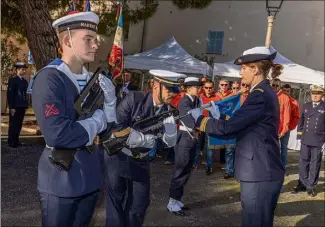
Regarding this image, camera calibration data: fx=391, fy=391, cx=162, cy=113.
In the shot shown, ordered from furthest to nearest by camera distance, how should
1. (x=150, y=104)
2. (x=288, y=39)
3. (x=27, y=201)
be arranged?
1. (x=288, y=39)
2. (x=27, y=201)
3. (x=150, y=104)

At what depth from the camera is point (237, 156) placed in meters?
3.58

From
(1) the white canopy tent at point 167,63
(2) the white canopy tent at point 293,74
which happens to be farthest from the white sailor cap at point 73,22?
(2) the white canopy tent at point 293,74

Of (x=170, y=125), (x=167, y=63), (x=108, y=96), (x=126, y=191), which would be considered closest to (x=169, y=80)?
(x=170, y=125)

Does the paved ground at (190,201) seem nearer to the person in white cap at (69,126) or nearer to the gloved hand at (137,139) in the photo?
the gloved hand at (137,139)

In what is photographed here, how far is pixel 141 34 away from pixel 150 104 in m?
17.6

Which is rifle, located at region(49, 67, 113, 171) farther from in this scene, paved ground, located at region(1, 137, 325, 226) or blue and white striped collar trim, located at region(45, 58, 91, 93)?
paved ground, located at region(1, 137, 325, 226)

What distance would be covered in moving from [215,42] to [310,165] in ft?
44.9

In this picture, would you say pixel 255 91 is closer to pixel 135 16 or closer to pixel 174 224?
pixel 174 224

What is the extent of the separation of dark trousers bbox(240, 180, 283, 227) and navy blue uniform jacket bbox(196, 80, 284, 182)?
0.22 feet

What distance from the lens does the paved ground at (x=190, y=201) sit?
5.24 metres

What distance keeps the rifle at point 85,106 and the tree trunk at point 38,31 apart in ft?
15.8

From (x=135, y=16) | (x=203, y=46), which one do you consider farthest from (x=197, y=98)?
(x=203, y=46)

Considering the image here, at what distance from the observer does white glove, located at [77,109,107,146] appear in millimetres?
2353

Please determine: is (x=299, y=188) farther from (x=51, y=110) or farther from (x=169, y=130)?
(x=51, y=110)
